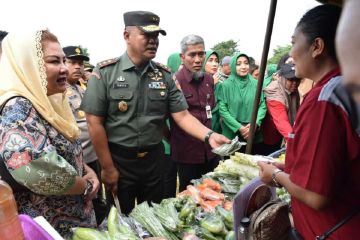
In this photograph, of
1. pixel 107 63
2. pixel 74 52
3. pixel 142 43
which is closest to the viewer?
pixel 142 43

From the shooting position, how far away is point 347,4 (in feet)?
1.37

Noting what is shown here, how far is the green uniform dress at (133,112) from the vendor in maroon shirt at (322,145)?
1.73 metres

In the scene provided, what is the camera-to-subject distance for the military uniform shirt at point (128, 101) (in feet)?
9.51

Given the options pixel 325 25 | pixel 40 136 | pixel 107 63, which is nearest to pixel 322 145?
pixel 325 25

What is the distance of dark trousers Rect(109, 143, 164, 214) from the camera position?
3037mm

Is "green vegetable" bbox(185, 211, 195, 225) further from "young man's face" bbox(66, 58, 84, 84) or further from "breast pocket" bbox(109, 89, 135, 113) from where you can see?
"young man's face" bbox(66, 58, 84, 84)

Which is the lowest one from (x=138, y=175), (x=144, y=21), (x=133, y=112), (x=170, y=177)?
(x=170, y=177)

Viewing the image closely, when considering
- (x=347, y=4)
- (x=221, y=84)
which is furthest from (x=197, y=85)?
(x=347, y=4)

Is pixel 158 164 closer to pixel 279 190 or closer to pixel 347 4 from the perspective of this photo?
pixel 279 190

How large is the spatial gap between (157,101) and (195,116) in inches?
39.0

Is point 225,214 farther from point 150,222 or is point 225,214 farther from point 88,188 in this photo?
Answer: point 88,188

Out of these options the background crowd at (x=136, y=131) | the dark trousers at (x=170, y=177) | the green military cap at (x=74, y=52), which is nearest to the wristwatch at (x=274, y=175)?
the background crowd at (x=136, y=131)

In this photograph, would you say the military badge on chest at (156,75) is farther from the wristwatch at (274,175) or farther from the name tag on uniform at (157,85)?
the wristwatch at (274,175)

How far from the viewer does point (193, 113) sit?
3945 mm
